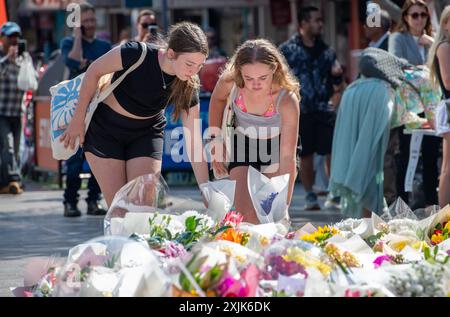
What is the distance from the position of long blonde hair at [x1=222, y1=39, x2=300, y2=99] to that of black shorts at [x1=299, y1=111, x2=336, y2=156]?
4.86 metres

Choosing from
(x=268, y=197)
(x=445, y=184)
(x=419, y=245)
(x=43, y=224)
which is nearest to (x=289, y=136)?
(x=268, y=197)

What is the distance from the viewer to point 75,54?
1228cm

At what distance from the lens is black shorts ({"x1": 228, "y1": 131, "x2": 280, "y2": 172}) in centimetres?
755

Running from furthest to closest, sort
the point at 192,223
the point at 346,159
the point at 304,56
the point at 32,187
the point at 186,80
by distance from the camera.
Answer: the point at 32,187 < the point at 304,56 < the point at 346,159 < the point at 186,80 < the point at 192,223

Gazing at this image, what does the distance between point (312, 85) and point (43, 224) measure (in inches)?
115

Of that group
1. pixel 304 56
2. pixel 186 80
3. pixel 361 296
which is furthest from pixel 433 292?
pixel 304 56

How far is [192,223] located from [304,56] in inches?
241

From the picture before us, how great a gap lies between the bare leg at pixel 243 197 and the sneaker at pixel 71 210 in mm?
4493

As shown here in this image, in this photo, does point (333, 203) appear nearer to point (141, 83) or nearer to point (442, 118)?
point (442, 118)

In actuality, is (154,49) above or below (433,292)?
above

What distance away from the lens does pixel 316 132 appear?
1240cm

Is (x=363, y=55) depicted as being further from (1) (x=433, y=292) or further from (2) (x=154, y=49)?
(1) (x=433, y=292)

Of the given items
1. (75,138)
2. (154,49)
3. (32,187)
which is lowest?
(32,187)

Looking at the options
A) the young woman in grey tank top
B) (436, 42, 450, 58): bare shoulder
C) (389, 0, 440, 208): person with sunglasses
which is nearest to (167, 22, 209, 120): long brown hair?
the young woman in grey tank top
